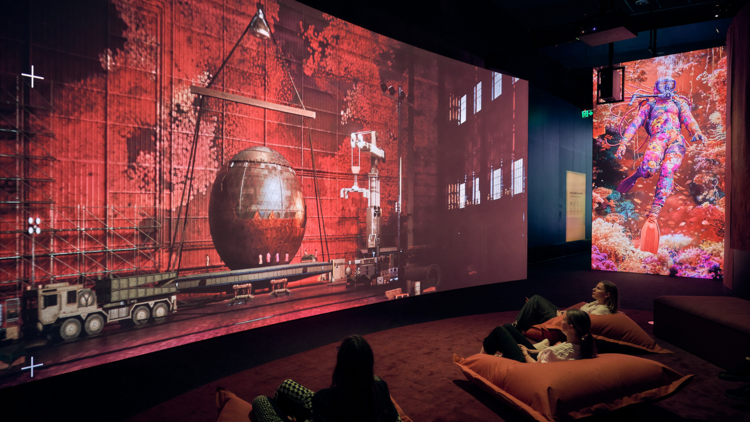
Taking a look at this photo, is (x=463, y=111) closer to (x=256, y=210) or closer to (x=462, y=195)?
(x=462, y=195)

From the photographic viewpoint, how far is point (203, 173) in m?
3.70

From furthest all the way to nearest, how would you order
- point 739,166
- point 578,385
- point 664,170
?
point 664,170
point 739,166
point 578,385

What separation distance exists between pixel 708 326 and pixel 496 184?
3946mm

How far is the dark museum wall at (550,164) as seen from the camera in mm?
9570

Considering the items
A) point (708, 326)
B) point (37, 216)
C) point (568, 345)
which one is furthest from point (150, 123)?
point (708, 326)

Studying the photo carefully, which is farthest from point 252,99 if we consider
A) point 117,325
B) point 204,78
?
point 117,325

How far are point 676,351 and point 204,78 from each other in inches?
214

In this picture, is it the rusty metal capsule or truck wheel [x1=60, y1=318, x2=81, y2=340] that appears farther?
the rusty metal capsule

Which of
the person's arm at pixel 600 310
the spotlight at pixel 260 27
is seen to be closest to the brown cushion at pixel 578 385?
the person's arm at pixel 600 310

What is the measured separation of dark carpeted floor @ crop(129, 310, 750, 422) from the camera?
2.70 meters

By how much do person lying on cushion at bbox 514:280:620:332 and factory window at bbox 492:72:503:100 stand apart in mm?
4314

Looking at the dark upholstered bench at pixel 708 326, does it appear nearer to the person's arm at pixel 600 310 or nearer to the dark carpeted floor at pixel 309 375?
the dark carpeted floor at pixel 309 375

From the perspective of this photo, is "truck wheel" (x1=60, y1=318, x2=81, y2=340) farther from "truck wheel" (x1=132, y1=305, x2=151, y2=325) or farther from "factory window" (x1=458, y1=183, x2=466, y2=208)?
"factory window" (x1=458, y1=183, x2=466, y2=208)

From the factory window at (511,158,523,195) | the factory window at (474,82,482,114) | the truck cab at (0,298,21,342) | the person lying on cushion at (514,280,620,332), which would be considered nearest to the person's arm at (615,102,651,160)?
the factory window at (511,158,523,195)
